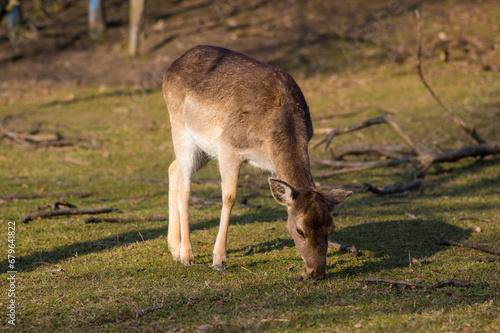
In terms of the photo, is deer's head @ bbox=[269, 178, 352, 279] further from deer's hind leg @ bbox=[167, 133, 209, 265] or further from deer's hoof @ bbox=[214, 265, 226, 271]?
deer's hind leg @ bbox=[167, 133, 209, 265]

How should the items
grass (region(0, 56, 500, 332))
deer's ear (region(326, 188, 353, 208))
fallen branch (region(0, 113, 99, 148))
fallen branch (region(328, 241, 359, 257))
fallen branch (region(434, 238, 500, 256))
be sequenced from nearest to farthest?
grass (region(0, 56, 500, 332)), deer's ear (region(326, 188, 353, 208)), fallen branch (region(434, 238, 500, 256)), fallen branch (region(328, 241, 359, 257)), fallen branch (region(0, 113, 99, 148))

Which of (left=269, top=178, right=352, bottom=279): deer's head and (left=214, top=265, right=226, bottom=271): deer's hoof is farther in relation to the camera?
(left=214, top=265, right=226, bottom=271): deer's hoof

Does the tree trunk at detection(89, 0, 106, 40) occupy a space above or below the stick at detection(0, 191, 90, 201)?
above

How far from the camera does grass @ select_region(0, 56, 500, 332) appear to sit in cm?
498

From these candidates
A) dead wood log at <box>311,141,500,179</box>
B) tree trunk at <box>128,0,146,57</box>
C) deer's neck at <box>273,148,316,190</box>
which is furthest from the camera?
tree trunk at <box>128,0,146,57</box>

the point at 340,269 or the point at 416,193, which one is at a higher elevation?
the point at 340,269

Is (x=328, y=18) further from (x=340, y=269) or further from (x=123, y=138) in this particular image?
(x=340, y=269)

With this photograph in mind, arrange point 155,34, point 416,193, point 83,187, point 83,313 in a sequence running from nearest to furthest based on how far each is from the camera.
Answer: point 83,313 → point 416,193 → point 83,187 → point 155,34

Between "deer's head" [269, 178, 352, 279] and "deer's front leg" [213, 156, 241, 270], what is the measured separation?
37.1 inches

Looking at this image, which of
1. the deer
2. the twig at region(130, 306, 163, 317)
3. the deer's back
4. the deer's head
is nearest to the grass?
the twig at region(130, 306, 163, 317)

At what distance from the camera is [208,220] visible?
30.2 feet

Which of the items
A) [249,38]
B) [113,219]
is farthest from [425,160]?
[249,38]

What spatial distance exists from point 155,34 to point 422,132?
65.4 ft

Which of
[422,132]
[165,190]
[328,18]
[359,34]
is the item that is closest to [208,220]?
[165,190]
